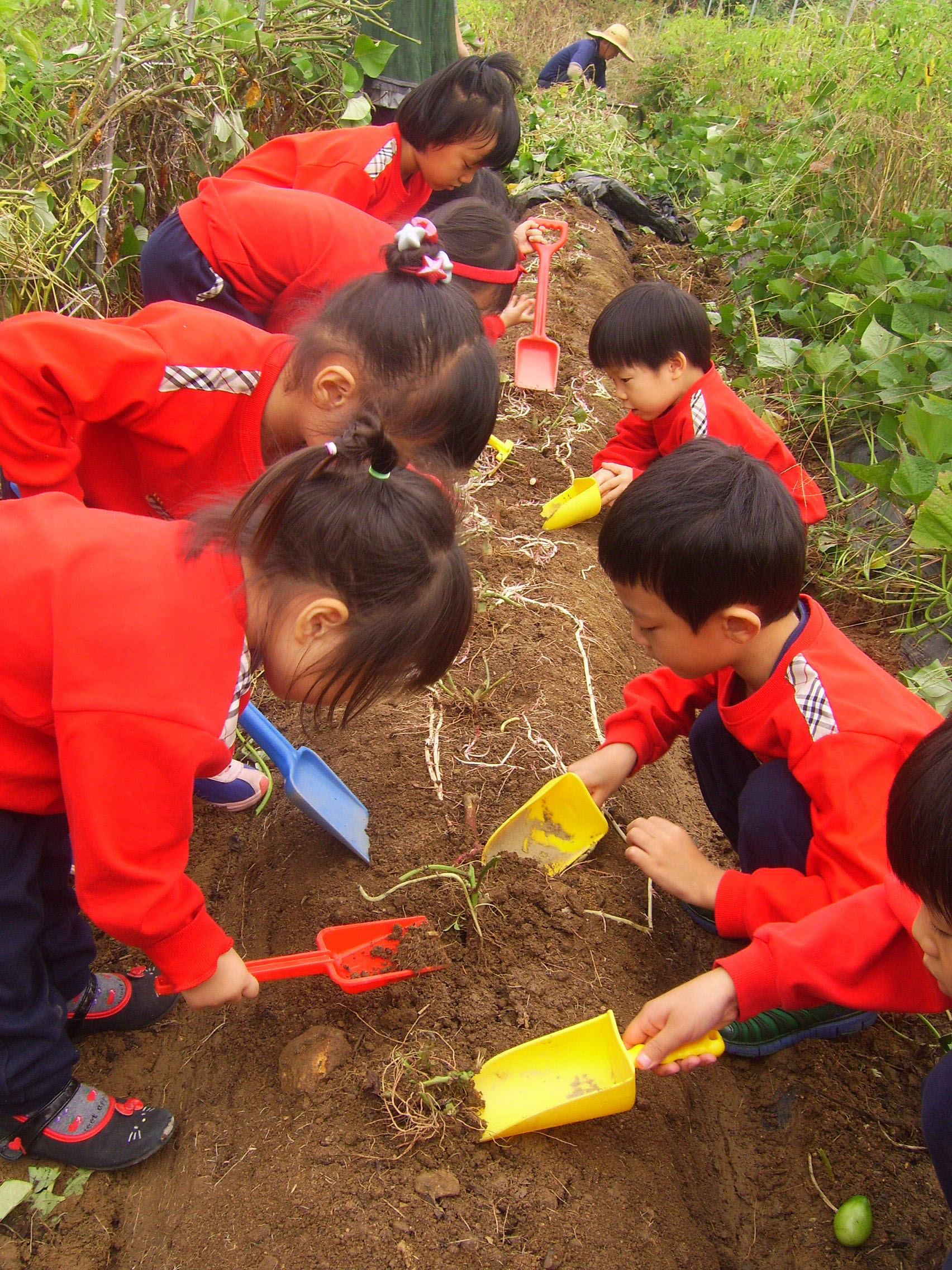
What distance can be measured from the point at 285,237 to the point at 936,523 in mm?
1930

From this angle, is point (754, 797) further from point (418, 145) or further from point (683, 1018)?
point (418, 145)

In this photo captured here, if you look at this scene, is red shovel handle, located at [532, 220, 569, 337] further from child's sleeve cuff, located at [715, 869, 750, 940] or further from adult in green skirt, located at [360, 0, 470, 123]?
child's sleeve cuff, located at [715, 869, 750, 940]

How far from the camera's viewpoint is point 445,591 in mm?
1304

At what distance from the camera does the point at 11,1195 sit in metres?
1.46

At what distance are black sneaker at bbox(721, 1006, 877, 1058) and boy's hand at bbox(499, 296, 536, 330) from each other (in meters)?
2.90

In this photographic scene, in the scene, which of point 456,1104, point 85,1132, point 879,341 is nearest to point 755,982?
point 456,1104

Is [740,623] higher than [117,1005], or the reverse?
[740,623]

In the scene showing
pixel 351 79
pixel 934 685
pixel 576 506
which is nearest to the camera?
pixel 934 685

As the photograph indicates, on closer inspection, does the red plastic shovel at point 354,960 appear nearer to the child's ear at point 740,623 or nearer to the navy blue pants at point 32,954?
the navy blue pants at point 32,954

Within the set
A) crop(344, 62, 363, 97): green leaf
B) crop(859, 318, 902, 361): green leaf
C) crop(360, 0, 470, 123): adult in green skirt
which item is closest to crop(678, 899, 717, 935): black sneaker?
crop(859, 318, 902, 361): green leaf

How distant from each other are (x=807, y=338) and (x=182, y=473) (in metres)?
3.44

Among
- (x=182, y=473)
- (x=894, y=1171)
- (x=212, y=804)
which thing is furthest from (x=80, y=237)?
(x=894, y=1171)

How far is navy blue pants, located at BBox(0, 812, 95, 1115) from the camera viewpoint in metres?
1.31

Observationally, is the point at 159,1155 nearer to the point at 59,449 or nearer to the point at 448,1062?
the point at 448,1062
